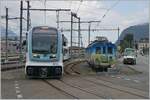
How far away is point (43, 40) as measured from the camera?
24.4 meters

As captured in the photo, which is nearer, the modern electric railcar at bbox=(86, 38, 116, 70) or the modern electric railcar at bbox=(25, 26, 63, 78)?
the modern electric railcar at bbox=(25, 26, 63, 78)

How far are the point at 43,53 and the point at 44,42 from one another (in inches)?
28.6

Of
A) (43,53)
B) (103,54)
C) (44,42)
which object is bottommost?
(103,54)

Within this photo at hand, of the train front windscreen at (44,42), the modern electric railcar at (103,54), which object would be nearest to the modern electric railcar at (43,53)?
the train front windscreen at (44,42)

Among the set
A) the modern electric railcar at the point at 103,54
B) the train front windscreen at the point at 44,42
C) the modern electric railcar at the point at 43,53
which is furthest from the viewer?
the modern electric railcar at the point at 103,54

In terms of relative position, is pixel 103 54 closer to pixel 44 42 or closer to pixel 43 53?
pixel 44 42

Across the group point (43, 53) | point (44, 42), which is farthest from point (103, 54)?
point (43, 53)

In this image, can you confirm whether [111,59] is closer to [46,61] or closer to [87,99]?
[46,61]

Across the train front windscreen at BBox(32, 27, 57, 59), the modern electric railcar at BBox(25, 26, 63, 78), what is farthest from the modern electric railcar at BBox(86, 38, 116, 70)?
the train front windscreen at BBox(32, 27, 57, 59)

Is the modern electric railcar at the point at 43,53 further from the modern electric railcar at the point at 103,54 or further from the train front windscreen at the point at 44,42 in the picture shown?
the modern electric railcar at the point at 103,54

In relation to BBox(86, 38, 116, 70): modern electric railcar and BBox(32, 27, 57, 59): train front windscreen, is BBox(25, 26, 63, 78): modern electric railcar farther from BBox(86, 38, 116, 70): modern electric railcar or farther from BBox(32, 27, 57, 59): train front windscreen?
BBox(86, 38, 116, 70): modern electric railcar

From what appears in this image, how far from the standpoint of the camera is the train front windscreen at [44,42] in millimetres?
24219

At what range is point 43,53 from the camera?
2412cm

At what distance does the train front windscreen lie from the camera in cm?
2422
